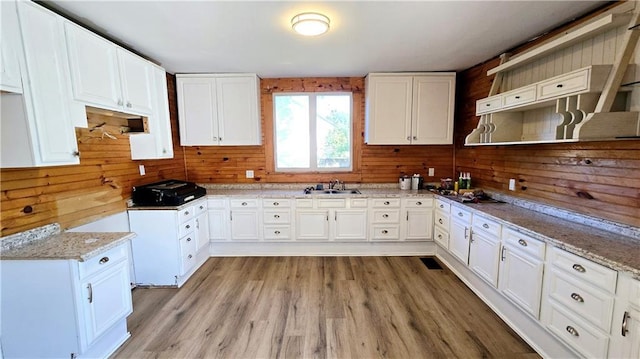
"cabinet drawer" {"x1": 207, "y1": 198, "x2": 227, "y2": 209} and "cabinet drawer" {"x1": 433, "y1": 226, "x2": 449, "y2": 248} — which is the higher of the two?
"cabinet drawer" {"x1": 207, "y1": 198, "x2": 227, "y2": 209}

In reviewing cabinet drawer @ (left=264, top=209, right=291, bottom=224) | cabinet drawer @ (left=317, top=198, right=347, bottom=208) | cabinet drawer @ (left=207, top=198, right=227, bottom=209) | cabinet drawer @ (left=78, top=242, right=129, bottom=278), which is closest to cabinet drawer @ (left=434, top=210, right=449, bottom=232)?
cabinet drawer @ (left=317, top=198, right=347, bottom=208)

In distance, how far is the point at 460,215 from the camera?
2869 millimetres

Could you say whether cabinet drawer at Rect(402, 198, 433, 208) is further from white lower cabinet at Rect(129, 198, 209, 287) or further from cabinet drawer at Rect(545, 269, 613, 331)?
white lower cabinet at Rect(129, 198, 209, 287)

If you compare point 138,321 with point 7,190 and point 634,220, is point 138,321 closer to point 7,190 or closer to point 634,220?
point 7,190

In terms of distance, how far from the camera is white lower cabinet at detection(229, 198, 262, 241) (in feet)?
11.5

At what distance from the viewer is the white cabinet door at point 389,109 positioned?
350 centimetres

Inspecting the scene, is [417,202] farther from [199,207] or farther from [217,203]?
[199,207]

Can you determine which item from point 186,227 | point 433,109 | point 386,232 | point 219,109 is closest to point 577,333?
point 386,232

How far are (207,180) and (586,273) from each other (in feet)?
13.5

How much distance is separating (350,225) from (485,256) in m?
1.56

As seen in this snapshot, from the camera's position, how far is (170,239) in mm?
2777

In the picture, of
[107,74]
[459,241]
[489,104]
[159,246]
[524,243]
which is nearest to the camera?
[524,243]

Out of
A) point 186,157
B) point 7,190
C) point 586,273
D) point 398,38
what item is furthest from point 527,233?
point 186,157

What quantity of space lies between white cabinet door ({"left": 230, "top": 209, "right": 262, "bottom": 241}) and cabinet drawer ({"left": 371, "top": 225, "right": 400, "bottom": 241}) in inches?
61.2
